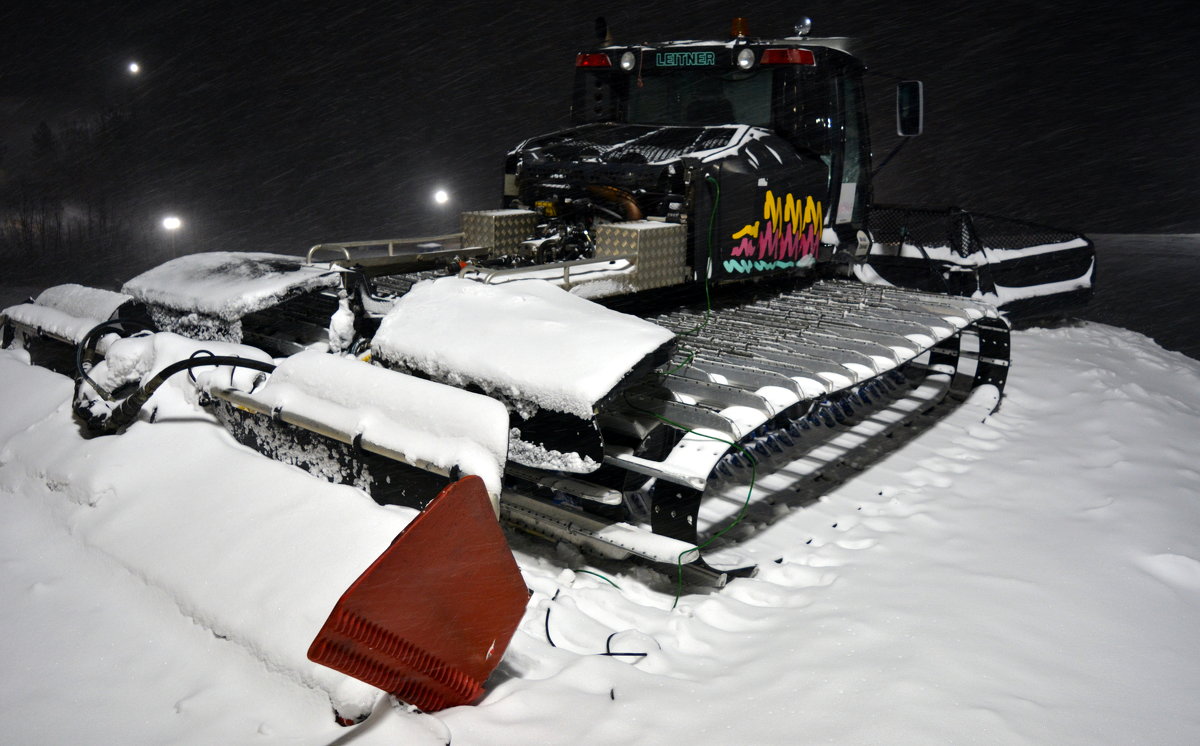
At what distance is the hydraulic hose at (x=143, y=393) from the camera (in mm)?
2744

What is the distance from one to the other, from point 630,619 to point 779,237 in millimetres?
2479

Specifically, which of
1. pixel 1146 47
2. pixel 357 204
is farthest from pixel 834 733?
pixel 1146 47

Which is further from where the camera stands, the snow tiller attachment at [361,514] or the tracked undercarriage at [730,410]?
the tracked undercarriage at [730,410]

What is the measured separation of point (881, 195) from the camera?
1428 cm

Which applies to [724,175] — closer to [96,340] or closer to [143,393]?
[143,393]

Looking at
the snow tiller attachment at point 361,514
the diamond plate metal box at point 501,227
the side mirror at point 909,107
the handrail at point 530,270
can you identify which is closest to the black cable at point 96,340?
the snow tiller attachment at point 361,514

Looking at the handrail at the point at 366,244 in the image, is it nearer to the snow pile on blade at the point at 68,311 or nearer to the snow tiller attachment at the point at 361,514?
the snow tiller attachment at the point at 361,514

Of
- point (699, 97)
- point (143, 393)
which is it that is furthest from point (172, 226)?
point (143, 393)

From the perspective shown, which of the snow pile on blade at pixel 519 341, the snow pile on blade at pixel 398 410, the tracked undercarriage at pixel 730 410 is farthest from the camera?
the tracked undercarriage at pixel 730 410

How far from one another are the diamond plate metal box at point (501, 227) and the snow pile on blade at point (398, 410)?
1.76 m

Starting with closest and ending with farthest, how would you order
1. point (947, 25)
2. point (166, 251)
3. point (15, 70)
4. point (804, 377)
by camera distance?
1. point (804, 377)
2. point (15, 70)
3. point (166, 251)
4. point (947, 25)

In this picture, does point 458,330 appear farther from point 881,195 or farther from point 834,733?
point 881,195

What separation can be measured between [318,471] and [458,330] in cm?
64

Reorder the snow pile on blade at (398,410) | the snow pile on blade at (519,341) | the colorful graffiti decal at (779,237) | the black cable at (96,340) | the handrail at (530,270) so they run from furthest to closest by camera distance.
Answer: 1. the colorful graffiti decal at (779,237)
2. the handrail at (530,270)
3. the black cable at (96,340)
4. the snow pile on blade at (519,341)
5. the snow pile on blade at (398,410)
